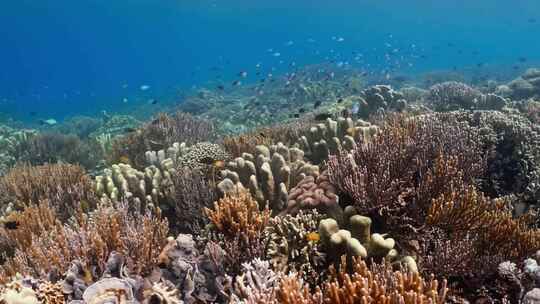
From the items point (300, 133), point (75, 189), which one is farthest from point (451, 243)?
point (75, 189)

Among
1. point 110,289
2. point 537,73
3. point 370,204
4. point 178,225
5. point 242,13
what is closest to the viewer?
point 110,289

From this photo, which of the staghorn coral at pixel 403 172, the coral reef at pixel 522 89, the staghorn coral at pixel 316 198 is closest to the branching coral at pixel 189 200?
the staghorn coral at pixel 316 198

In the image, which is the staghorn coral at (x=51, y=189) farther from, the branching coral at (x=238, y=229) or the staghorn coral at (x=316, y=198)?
the staghorn coral at (x=316, y=198)

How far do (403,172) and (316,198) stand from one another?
1.23 m

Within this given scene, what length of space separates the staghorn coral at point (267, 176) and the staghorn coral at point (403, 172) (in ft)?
3.25

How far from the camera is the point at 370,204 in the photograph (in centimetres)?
458

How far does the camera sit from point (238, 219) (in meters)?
4.41

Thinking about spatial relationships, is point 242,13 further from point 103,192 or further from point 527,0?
point 103,192

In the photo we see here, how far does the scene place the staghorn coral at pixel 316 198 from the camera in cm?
475

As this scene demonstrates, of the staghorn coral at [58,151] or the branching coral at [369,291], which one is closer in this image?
the branching coral at [369,291]

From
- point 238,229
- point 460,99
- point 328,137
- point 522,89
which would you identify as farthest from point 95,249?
point 522,89

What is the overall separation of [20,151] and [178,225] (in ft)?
43.1

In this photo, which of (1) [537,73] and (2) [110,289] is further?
(1) [537,73]

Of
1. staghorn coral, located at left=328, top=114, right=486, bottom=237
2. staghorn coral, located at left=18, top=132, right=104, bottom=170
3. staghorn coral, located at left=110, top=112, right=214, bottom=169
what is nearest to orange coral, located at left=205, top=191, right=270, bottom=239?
staghorn coral, located at left=328, top=114, right=486, bottom=237
